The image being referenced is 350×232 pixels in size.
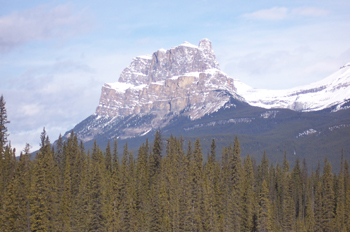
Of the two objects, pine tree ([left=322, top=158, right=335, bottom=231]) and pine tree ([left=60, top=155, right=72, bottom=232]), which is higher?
pine tree ([left=60, top=155, right=72, bottom=232])

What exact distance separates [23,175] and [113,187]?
72.3 feet

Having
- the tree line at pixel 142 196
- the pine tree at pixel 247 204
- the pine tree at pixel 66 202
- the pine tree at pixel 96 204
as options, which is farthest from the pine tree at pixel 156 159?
the pine tree at pixel 96 204

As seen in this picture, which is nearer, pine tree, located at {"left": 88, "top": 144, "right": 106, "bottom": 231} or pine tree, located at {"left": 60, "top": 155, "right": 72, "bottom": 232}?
pine tree, located at {"left": 88, "top": 144, "right": 106, "bottom": 231}

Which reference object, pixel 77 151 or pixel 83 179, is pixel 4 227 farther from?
pixel 77 151

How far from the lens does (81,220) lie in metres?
92.4

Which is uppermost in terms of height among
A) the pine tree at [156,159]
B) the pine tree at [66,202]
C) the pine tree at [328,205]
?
the pine tree at [156,159]

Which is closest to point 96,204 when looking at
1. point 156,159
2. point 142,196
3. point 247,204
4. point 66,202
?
point 66,202

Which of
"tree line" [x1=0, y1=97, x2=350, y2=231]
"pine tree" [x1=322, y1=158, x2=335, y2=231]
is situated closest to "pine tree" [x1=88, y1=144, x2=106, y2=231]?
"tree line" [x1=0, y1=97, x2=350, y2=231]

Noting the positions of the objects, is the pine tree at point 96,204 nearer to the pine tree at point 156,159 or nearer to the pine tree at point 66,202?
the pine tree at point 66,202

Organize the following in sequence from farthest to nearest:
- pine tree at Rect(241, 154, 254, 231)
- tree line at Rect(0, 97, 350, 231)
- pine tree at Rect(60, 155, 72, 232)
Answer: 1. pine tree at Rect(241, 154, 254, 231)
2. pine tree at Rect(60, 155, 72, 232)
3. tree line at Rect(0, 97, 350, 231)

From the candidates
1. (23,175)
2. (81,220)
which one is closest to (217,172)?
(81,220)

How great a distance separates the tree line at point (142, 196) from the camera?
74.1 metres

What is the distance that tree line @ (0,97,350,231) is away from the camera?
7406 centimetres

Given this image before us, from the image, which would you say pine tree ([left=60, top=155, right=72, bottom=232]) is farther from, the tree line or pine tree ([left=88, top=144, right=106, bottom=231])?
pine tree ([left=88, top=144, right=106, bottom=231])
